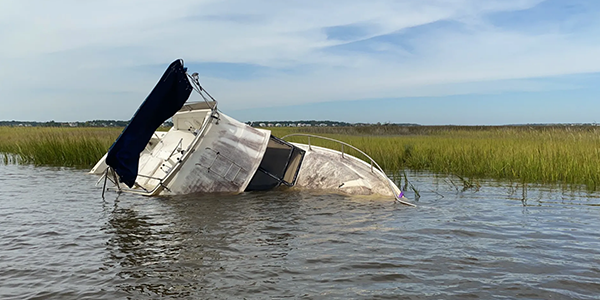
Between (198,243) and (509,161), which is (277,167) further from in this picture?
(509,161)

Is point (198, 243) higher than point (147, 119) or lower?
lower

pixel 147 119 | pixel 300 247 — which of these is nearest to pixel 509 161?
pixel 300 247

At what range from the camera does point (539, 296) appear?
4.82m

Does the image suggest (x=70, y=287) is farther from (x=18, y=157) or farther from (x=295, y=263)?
(x=18, y=157)

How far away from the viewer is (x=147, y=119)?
10094mm

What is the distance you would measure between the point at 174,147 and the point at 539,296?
9.89m

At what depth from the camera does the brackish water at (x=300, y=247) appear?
16.5 feet

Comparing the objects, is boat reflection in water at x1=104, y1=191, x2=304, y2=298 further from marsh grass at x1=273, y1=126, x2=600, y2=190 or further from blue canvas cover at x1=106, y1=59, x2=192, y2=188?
marsh grass at x1=273, y1=126, x2=600, y2=190

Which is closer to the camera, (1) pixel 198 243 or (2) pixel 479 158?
(1) pixel 198 243

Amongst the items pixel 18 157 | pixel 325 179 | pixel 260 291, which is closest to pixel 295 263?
pixel 260 291

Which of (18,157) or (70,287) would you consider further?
(18,157)

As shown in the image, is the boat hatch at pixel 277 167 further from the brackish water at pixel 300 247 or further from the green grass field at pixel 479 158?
the green grass field at pixel 479 158

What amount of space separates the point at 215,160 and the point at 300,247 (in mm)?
4818

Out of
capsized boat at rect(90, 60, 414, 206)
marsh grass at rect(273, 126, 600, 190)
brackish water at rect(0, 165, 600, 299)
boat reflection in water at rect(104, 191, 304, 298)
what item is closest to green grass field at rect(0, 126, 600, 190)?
marsh grass at rect(273, 126, 600, 190)
